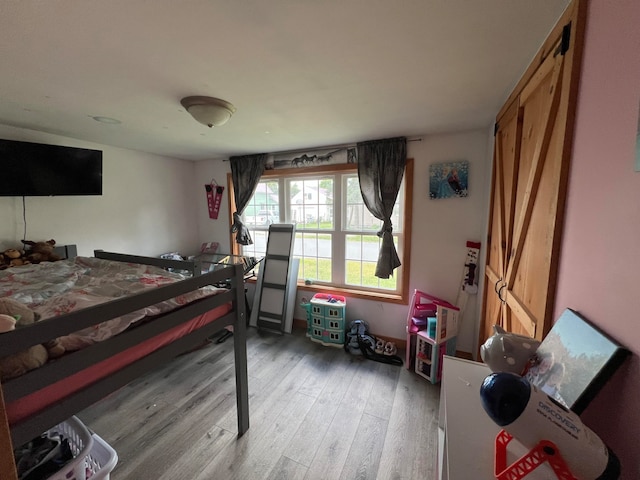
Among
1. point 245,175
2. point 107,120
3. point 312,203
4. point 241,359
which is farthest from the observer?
point 245,175

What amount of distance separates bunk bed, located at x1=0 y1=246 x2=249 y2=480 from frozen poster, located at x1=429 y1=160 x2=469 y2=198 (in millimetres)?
2001

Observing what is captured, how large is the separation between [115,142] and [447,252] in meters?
3.64

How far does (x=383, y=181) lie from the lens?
2641mm

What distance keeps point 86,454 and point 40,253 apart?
80.0 inches

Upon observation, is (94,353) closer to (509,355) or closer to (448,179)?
(509,355)

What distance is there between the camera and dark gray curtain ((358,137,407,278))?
2584 millimetres

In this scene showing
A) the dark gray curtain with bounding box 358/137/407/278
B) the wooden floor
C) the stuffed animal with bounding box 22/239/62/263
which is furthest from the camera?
the dark gray curtain with bounding box 358/137/407/278

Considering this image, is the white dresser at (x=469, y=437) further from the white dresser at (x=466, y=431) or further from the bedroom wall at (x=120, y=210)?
the bedroom wall at (x=120, y=210)

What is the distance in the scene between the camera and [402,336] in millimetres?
2783

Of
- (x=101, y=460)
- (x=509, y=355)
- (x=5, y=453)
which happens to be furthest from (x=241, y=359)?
(x=509, y=355)

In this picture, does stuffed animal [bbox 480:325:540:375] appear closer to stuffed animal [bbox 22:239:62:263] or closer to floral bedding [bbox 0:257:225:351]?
floral bedding [bbox 0:257:225:351]

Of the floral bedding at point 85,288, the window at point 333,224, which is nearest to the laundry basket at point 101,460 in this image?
the floral bedding at point 85,288

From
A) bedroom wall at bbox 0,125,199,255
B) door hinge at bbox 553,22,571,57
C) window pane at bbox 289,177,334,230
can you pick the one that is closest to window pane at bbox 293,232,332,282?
window pane at bbox 289,177,334,230

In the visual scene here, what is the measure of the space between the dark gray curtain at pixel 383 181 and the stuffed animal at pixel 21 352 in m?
2.43
